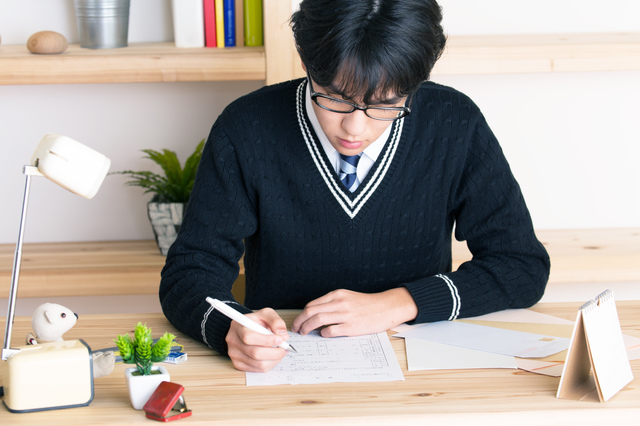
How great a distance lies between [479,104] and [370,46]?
1.39m

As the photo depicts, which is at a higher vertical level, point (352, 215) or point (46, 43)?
point (46, 43)

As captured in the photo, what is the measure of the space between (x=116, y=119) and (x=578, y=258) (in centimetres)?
156

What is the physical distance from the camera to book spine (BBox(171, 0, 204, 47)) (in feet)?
6.80

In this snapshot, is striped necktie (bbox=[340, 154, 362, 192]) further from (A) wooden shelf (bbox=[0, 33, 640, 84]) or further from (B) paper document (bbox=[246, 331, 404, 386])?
(A) wooden shelf (bbox=[0, 33, 640, 84])

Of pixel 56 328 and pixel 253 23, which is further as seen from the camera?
pixel 253 23

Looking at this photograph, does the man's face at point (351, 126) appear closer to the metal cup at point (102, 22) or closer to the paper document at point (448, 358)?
the paper document at point (448, 358)

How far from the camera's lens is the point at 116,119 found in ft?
7.69

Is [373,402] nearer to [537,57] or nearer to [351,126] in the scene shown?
[351,126]

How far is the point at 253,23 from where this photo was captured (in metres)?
2.08

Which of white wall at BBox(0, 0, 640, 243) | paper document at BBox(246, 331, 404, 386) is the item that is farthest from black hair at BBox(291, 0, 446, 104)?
white wall at BBox(0, 0, 640, 243)

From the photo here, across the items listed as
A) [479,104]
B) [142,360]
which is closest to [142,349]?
[142,360]

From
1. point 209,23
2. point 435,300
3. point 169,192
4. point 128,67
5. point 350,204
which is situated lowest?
point 169,192

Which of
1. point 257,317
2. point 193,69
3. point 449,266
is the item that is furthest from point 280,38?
point 257,317

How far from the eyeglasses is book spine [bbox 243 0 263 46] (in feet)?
3.04
